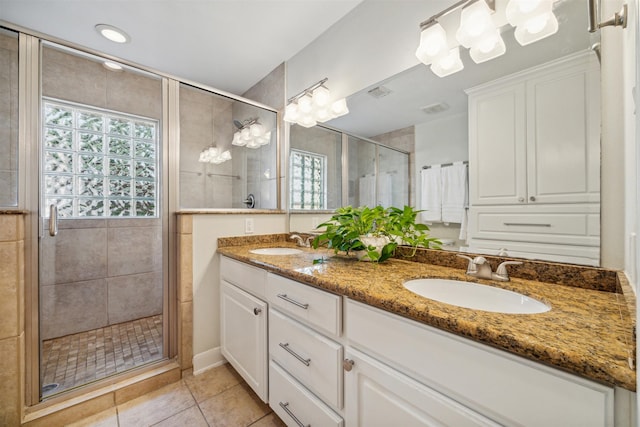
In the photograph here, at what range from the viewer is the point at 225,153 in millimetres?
2115

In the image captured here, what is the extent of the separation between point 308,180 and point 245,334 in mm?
1174

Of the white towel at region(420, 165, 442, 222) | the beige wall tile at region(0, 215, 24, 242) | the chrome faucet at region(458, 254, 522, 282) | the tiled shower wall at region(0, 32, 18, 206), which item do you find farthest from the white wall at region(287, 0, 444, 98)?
the beige wall tile at region(0, 215, 24, 242)

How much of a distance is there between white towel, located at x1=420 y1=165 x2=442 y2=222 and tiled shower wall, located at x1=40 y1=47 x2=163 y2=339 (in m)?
1.60

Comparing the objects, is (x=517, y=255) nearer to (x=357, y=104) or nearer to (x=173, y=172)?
(x=357, y=104)

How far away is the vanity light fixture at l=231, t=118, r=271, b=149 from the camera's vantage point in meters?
2.14

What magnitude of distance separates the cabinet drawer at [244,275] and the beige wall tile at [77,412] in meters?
0.84

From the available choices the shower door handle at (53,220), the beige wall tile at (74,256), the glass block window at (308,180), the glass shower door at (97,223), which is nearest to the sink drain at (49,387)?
the glass shower door at (97,223)

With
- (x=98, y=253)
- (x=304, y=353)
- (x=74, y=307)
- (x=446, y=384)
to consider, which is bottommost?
(x=74, y=307)

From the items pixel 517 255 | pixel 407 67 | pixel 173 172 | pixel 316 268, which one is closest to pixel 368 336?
pixel 316 268

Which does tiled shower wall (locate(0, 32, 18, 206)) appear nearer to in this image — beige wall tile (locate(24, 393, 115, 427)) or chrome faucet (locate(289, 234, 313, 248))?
beige wall tile (locate(24, 393, 115, 427))

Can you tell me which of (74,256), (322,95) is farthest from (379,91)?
(74,256)

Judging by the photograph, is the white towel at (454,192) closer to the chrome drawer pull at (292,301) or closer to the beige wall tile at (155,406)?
the chrome drawer pull at (292,301)

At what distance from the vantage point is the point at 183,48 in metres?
1.96

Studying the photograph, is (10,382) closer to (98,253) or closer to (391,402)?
(98,253)
